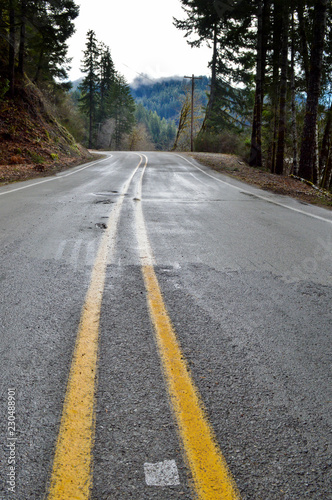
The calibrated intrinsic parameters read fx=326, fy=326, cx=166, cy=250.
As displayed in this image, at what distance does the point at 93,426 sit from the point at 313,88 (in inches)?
537

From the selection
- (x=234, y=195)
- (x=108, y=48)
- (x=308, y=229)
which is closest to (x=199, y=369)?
(x=308, y=229)

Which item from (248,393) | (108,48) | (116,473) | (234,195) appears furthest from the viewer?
(108,48)

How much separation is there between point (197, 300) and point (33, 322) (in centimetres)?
122

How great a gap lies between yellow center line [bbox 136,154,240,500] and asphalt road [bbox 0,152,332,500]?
2cm

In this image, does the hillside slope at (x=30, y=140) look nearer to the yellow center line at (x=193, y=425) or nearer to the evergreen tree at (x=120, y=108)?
the yellow center line at (x=193, y=425)

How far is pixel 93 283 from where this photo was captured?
284cm

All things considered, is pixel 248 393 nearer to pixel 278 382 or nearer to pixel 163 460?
pixel 278 382

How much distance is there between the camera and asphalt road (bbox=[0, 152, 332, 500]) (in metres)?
1.23

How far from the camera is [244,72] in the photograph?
113ft

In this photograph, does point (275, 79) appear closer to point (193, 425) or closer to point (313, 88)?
point (313, 88)

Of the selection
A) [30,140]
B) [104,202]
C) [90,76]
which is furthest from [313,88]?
[90,76]

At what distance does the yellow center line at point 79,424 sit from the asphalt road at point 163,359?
0.02 meters

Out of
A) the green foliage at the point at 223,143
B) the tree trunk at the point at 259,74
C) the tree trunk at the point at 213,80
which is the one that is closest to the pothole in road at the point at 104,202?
the tree trunk at the point at 259,74

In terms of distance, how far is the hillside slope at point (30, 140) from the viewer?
14.2m
